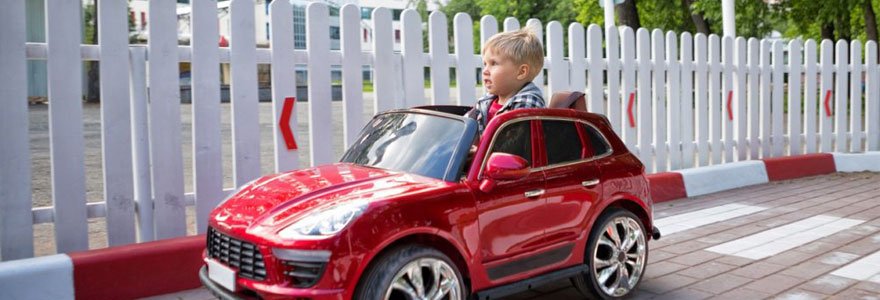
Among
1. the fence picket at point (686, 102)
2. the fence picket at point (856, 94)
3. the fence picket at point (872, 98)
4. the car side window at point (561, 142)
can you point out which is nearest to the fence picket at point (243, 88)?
the car side window at point (561, 142)

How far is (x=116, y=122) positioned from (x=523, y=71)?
270 cm

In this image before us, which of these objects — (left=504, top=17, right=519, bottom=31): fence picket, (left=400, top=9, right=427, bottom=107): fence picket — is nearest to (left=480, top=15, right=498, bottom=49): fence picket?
(left=504, top=17, right=519, bottom=31): fence picket

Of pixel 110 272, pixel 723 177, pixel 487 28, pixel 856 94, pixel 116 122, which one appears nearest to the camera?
pixel 110 272

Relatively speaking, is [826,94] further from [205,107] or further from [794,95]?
[205,107]

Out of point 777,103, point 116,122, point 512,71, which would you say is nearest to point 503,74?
point 512,71

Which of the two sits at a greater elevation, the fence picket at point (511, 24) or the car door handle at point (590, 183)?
the fence picket at point (511, 24)

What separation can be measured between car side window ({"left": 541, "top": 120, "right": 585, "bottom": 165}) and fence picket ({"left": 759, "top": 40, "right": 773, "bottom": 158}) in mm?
6943

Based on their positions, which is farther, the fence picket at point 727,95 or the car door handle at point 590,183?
the fence picket at point 727,95

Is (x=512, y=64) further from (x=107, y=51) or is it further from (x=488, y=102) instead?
(x=107, y=51)

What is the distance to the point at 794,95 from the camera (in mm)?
10867

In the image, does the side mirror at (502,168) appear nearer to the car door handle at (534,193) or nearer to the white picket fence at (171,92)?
the car door handle at (534,193)

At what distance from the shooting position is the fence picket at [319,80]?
19.7 ft

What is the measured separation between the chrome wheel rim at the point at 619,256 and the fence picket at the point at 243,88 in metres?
2.64

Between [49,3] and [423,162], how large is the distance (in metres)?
2.70
